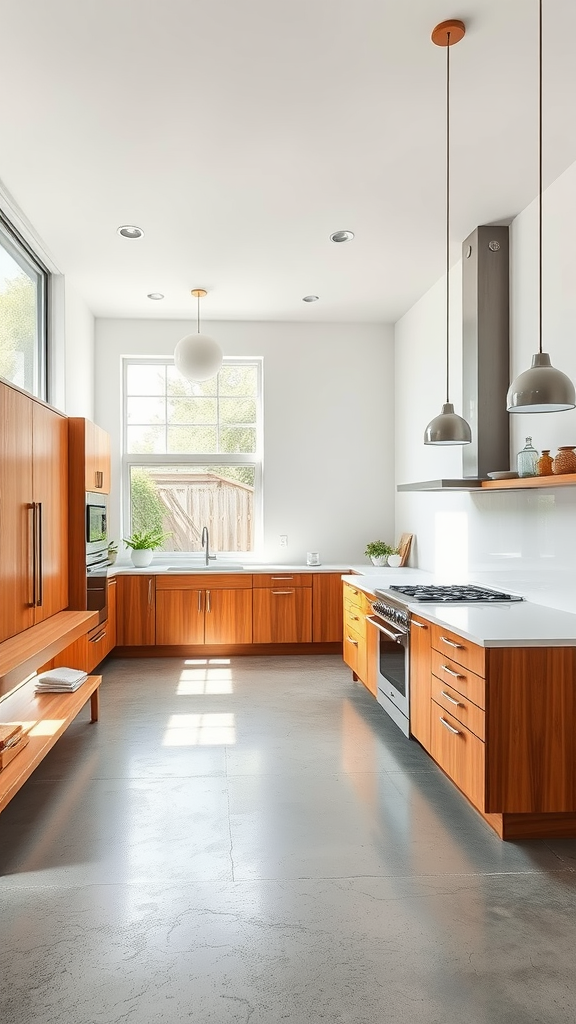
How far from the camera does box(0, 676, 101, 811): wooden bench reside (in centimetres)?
262

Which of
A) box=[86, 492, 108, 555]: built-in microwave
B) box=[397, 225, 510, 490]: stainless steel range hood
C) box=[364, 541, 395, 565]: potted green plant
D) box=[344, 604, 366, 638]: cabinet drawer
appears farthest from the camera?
box=[364, 541, 395, 565]: potted green plant

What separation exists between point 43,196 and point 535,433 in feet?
9.82

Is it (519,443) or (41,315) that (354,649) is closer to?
(519,443)

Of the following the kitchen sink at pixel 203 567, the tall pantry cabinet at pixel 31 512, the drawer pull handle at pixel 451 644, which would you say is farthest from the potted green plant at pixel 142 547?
the drawer pull handle at pixel 451 644

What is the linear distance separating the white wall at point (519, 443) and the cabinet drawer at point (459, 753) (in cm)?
88

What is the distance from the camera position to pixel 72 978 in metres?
1.88

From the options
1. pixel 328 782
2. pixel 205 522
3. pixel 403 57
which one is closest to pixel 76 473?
pixel 205 522

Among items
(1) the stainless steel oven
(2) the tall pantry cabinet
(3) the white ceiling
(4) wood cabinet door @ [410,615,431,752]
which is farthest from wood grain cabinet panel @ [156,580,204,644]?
(4) wood cabinet door @ [410,615,431,752]

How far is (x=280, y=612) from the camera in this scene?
602cm

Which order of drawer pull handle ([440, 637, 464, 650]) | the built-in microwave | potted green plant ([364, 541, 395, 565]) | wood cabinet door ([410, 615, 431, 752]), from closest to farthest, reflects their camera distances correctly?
drawer pull handle ([440, 637, 464, 650]) → wood cabinet door ([410, 615, 431, 752]) → the built-in microwave → potted green plant ([364, 541, 395, 565])

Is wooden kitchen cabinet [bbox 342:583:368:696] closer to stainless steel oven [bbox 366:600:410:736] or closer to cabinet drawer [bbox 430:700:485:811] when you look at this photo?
stainless steel oven [bbox 366:600:410:736]

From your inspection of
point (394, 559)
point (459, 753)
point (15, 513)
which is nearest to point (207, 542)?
point (394, 559)

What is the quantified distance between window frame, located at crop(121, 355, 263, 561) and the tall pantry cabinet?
2.01m

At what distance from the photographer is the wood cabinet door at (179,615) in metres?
5.95
